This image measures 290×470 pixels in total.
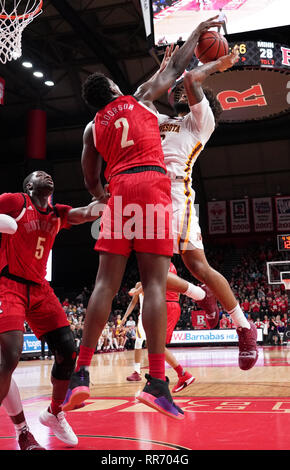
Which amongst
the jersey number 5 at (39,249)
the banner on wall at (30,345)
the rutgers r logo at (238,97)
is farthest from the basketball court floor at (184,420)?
the rutgers r logo at (238,97)

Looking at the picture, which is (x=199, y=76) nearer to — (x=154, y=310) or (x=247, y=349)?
(x=154, y=310)

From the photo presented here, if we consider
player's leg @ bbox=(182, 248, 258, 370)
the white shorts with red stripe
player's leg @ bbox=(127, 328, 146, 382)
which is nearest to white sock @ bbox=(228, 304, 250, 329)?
player's leg @ bbox=(182, 248, 258, 370)

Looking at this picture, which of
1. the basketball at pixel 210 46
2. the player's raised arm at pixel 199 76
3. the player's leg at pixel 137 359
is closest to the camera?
the player's raised arm at pixel 199 76

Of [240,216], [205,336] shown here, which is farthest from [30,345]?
[240,216]

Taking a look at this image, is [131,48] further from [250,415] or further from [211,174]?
[250,415]

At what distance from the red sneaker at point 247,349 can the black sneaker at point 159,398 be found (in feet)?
4.32

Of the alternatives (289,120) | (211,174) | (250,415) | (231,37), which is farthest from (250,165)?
(250,415)

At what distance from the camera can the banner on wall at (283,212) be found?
2578 cm

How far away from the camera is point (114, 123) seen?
2.99 meters

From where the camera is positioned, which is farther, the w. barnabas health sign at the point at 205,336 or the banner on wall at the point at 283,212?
the banner on wall at the point at 283,212

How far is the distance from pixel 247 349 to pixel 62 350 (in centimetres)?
153

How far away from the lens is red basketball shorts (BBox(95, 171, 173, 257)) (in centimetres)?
285

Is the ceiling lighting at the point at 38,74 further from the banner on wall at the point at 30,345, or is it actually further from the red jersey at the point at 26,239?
the red jersey at the point at 26,239

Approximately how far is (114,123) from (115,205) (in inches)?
20.8
